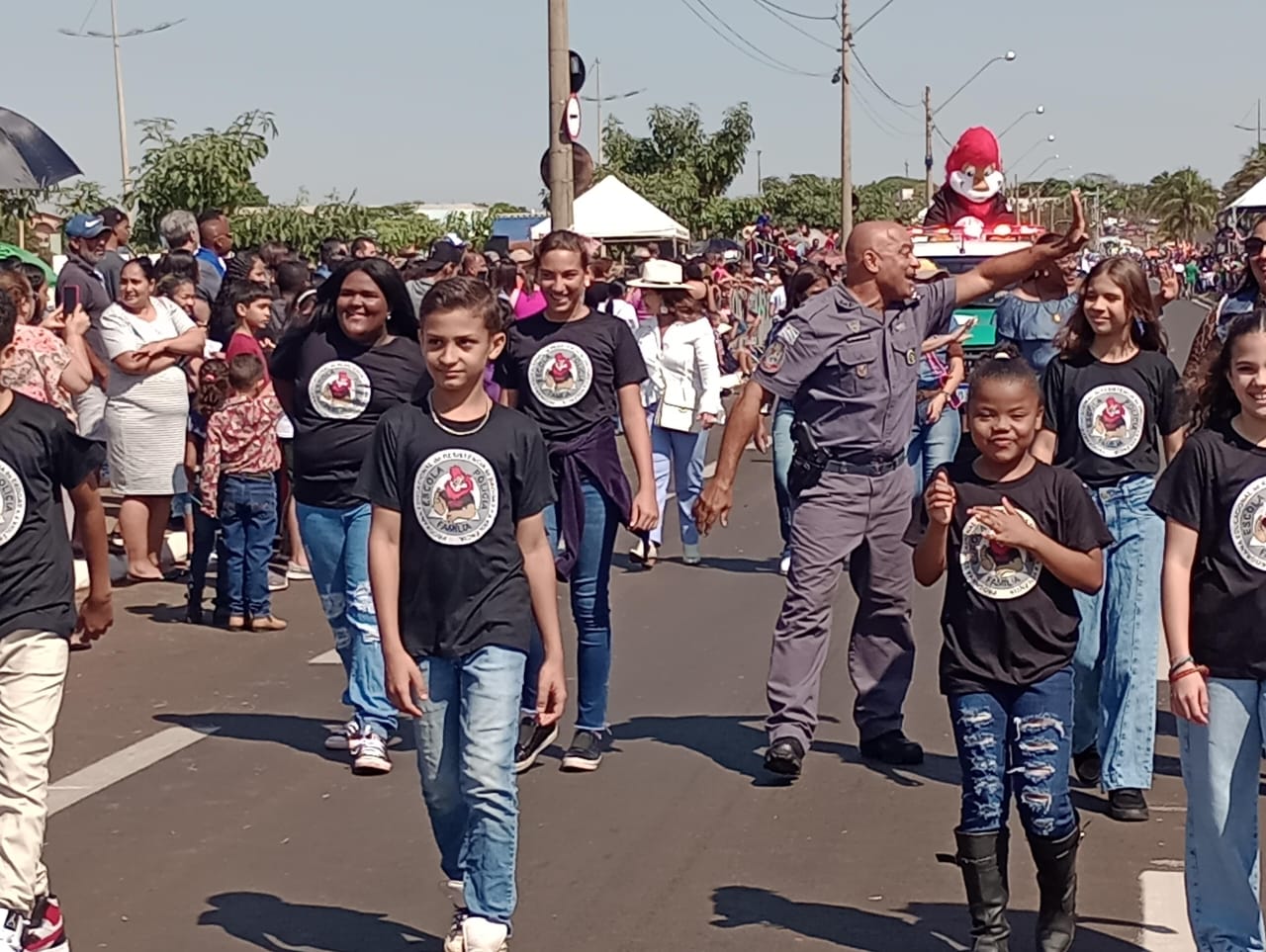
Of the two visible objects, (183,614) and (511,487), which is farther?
(183,614)

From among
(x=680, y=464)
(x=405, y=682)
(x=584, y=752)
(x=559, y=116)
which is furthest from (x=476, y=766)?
(x=559, y=116)

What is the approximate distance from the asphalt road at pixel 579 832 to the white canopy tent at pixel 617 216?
14837mm

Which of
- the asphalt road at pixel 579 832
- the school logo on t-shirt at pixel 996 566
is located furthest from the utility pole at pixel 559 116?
the school logo on t-shirt at pixel 996 566

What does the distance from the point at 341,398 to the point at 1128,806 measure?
3.33 m

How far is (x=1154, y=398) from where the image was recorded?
670 cm

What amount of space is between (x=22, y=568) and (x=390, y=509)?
3.36 feet

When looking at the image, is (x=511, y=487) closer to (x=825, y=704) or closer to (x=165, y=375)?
(x=825, y=704)

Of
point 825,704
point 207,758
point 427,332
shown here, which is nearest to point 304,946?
point 427,332

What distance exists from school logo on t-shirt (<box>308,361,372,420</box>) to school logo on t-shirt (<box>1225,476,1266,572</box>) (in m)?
3.80

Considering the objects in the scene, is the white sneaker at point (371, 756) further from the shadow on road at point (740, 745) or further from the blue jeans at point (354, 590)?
the shadow on road at point (740, 745)

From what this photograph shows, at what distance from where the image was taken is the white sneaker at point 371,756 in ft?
24.3

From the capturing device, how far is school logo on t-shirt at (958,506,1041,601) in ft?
17.2

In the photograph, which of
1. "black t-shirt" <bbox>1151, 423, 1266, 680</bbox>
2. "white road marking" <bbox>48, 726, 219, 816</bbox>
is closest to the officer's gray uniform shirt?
"black t-shirt" <bbox>1151, 423, 1266, 680</bbox>

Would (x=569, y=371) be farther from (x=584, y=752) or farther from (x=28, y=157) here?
(x=28, y=157)
